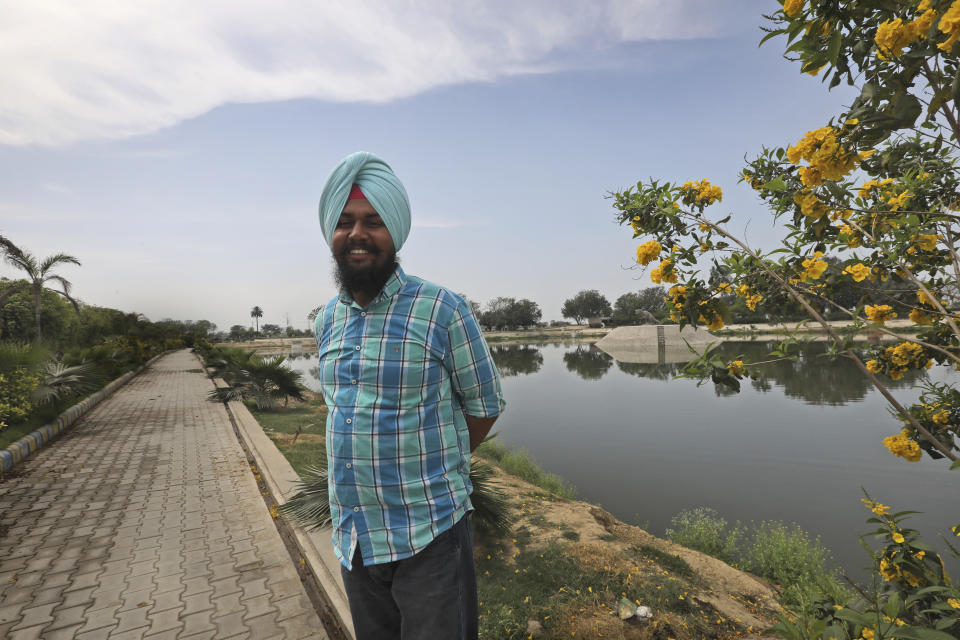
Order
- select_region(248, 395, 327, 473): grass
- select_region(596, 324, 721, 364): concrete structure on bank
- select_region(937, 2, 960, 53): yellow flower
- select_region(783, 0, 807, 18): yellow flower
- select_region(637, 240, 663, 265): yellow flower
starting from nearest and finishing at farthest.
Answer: select_region(937, 2, 960, 53): yellow flower → select_region(783, 0, 807, 18): yellow flower → select_region(637, 240, 663, 265): yellow flower → select_region(248, 395, 327, 473): grass → select_region(596, 324, 721, 364): concrete structure on bank

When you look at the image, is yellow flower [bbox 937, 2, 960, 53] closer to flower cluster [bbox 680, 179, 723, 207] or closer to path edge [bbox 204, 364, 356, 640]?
flower cluster [bbox 680, 179, 723, 207]

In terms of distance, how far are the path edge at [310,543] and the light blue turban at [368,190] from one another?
2.11 meters

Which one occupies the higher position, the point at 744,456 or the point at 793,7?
the point at 793,7

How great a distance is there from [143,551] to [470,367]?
382cm

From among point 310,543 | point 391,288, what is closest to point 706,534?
point 310,543

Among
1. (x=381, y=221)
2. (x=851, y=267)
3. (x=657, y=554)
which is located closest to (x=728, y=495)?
(x=657, y=554)

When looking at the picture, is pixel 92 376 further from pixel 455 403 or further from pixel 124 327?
pixel 124 327

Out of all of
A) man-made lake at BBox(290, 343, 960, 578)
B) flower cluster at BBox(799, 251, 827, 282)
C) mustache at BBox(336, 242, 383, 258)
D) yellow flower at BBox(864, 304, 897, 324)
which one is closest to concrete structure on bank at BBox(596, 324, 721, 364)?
man-made lake at BBox(290, 343, 960, 578)

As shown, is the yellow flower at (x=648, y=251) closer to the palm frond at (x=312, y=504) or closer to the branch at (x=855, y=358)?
the branch at (x=855, y=358)

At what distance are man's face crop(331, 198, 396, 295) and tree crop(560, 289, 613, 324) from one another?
302 ft

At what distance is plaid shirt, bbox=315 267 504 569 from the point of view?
1.27 metres

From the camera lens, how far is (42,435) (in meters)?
7.01

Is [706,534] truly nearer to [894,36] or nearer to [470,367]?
[470,367]

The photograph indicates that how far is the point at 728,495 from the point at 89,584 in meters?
7.12
